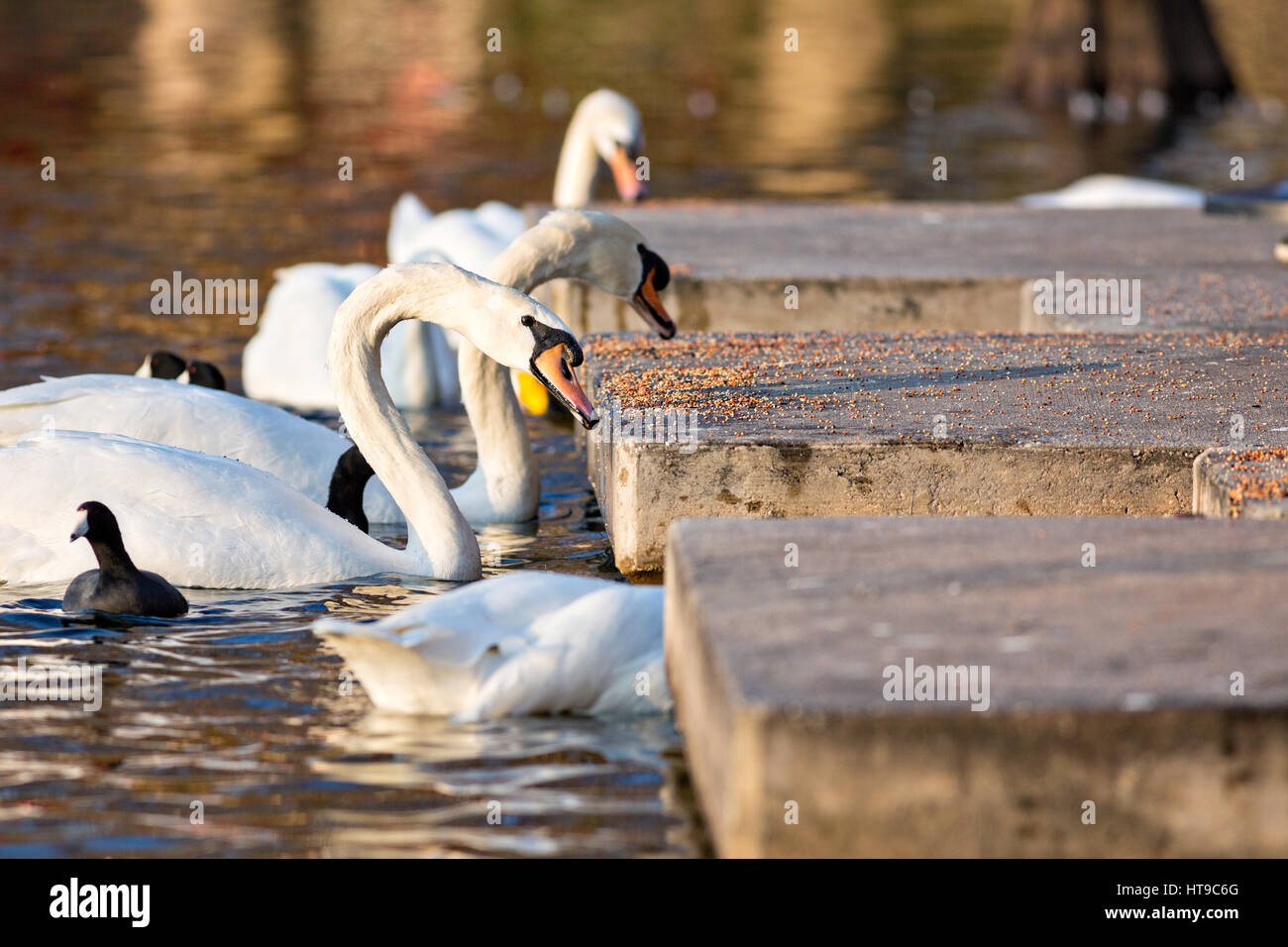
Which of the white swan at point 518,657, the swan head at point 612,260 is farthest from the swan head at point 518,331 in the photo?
the swan head at point 612,260

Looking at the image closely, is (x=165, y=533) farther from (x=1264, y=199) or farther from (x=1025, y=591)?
(x=1264, y=199)

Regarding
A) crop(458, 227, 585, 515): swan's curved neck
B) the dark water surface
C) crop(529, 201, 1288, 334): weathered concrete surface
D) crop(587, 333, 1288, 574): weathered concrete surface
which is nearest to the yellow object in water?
the dark water surface

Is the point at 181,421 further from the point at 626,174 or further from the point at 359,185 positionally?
the point at 359,185

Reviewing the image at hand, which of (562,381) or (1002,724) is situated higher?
(562,381)

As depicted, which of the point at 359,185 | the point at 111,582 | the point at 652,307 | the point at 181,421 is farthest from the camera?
the point at 359,185

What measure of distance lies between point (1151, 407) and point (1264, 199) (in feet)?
17.6

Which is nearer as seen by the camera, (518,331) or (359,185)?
(518,331)

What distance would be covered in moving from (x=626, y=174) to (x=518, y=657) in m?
7.84

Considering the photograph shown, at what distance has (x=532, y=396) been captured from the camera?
10422mm

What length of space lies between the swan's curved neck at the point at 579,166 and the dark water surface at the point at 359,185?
2.24 meters

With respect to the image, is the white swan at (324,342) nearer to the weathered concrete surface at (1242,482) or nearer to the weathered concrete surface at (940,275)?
the weathered concrete surface at (940,275)

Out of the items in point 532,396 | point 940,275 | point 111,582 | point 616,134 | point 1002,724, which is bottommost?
point 1002,724

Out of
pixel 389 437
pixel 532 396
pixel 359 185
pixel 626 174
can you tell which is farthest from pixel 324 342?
pixel 359 185
